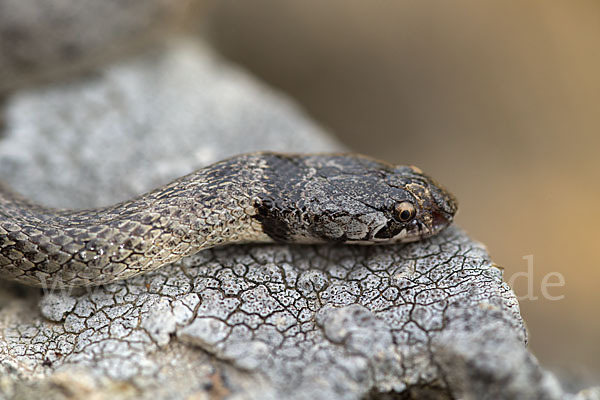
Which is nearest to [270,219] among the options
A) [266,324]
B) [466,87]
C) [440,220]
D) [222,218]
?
[222,218]

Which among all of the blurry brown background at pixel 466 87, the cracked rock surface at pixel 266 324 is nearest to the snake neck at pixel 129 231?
the cracked rock surface at pixel 266 324

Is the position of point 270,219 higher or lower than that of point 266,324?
higher

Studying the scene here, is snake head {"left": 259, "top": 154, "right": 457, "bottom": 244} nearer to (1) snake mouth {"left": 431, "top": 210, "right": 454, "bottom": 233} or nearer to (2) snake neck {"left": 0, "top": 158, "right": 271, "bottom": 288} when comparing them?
(1) snake mouth {"left": 431, "top": 210, "right": 454, "bottom": 233}

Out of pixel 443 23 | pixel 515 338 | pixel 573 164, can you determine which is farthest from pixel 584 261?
pixel 515 338

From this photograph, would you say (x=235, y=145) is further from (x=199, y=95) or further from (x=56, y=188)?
(x=56, y=188)

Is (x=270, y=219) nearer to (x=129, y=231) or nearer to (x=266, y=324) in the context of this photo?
(x=266, y=324)

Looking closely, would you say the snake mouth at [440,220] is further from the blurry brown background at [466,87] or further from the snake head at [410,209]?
the blurry brown background at [466,87]
